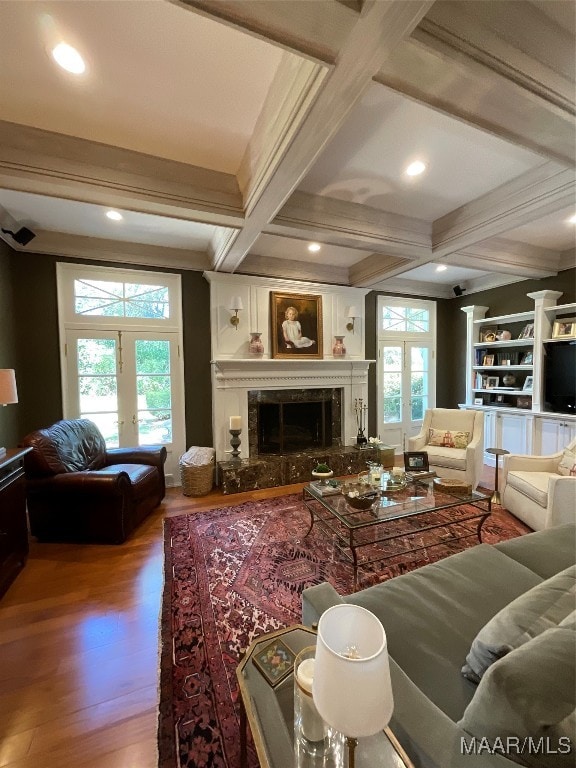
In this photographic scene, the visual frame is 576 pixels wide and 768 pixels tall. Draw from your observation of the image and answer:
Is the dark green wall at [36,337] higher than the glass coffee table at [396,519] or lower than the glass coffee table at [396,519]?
higher

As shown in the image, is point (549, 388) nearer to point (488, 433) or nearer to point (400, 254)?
point (488, 433)

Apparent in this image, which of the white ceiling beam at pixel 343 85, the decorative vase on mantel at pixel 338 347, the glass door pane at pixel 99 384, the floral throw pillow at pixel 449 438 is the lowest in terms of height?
the floral throw pillow at pixel 449 438

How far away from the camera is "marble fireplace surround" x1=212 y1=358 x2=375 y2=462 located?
13.3ft

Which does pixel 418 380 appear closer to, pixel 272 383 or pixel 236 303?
pixel 272 383

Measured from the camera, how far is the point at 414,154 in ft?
6.91

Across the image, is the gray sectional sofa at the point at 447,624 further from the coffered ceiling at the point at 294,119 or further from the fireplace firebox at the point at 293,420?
the fireplace firebox at the point at 293,420

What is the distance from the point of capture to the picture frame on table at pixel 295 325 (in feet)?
14.0

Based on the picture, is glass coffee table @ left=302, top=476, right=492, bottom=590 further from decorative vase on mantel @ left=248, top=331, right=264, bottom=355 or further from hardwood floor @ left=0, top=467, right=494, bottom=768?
decorative vase on mantel @ left=248, top=331, right=264, bottom=355

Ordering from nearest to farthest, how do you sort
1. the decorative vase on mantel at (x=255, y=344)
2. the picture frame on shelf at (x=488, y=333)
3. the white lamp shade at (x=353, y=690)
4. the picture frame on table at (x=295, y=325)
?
the white lamp shade at (x=353, y=690)
the decorative vase on mantel at (x=255, y=344)
the picture frame on table at (x=295, y=325)
the picture frame on shelf at (x=488, y=333)

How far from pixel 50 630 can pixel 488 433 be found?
533 centimetres

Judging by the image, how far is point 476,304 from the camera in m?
5.28

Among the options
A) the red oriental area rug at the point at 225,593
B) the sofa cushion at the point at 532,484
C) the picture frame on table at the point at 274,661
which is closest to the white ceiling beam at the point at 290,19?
the picture frame on table at the point at 274,661

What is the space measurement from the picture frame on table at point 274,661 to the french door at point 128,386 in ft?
10.5

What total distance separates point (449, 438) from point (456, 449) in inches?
6.1
